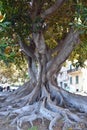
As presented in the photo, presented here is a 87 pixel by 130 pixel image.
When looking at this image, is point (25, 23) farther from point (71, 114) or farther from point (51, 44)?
point (51, 44)

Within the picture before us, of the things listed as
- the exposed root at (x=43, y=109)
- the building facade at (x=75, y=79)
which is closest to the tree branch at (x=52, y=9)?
the exposed root at (x=43, y=109)

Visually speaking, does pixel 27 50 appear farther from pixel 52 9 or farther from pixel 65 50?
pixel 52 9

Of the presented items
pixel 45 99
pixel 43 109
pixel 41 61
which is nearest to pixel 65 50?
pixel 41 61

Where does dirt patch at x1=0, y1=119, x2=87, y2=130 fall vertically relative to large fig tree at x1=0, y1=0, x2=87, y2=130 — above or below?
below

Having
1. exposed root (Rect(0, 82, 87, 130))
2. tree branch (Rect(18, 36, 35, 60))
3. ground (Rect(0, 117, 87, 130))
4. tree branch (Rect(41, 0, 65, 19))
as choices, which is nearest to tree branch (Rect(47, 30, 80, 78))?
exposed root (Rect(0, 82, 87, 130))

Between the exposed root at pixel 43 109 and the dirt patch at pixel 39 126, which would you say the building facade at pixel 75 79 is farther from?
the dirt patch at pixel 39 126

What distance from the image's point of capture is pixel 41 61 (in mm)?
12406

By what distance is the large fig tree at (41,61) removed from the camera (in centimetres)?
1050

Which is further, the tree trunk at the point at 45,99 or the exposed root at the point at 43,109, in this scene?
the tree trunk at the point at 45,99

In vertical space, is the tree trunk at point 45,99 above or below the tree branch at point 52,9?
below

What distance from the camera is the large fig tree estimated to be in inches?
413

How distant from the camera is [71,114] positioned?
10414 millimetres

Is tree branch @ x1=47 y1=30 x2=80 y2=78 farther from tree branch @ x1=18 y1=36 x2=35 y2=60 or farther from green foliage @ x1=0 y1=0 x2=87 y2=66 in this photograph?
tree branch @ x1=18 y1=36 x2=35 y2=60

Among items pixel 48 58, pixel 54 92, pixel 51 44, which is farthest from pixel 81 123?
pixel 51 44
